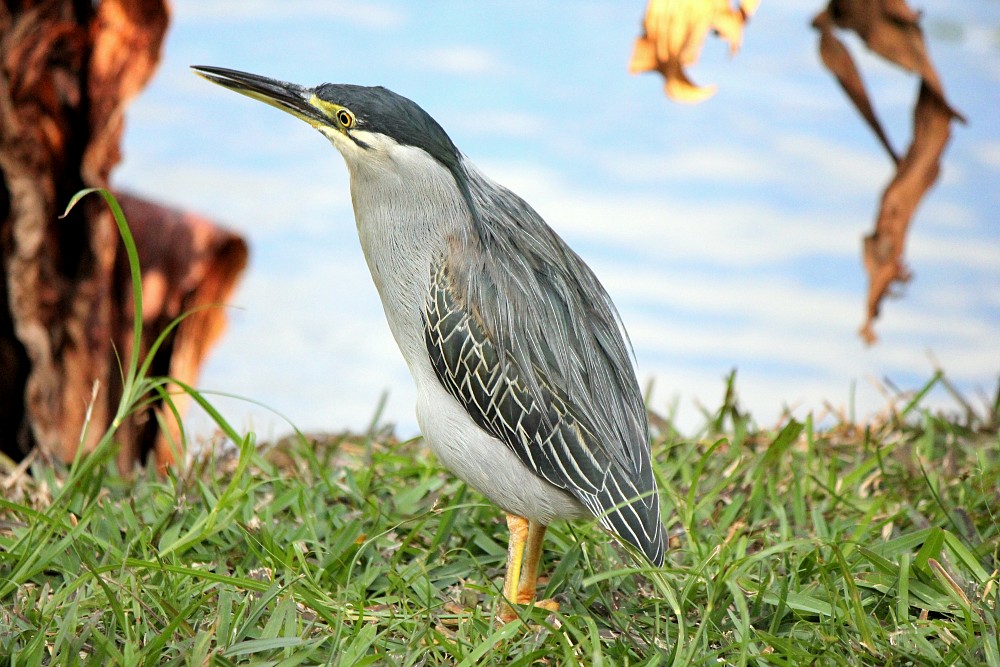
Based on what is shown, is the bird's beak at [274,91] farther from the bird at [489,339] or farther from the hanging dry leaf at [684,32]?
Result: the hanging dry leaf at [684,32]

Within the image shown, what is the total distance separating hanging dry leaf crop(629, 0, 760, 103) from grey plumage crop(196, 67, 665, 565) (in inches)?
54.8

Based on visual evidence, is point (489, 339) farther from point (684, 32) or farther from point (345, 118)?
point (684, 32)

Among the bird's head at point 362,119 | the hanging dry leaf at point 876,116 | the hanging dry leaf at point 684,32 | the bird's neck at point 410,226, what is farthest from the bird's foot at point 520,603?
the hanging dry leaf at point 876,116

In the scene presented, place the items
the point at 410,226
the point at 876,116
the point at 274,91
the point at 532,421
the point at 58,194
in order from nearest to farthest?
the point at 532,421, the point at 410,226, the point at 274,91, the point at 876,116, the point at 58,194

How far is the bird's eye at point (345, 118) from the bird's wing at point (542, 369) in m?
0.40

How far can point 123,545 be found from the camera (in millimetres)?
2891

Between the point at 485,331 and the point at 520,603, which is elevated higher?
the point at 485,331

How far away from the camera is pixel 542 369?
2654 mm

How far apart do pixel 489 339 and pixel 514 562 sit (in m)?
0.61

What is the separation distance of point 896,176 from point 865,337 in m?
0.88

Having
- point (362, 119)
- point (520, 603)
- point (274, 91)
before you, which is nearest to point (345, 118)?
point (362, 119)

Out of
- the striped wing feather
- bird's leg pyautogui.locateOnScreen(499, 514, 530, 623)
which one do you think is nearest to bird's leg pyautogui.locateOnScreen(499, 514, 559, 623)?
bird's leg pyautogui.locateOnScreen(499, 514, 530, 623)

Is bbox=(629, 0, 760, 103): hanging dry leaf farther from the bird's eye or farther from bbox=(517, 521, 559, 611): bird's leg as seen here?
bbox=(517, 521, 559, 611): bird's leg

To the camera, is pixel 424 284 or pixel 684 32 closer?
pixel 424 284
